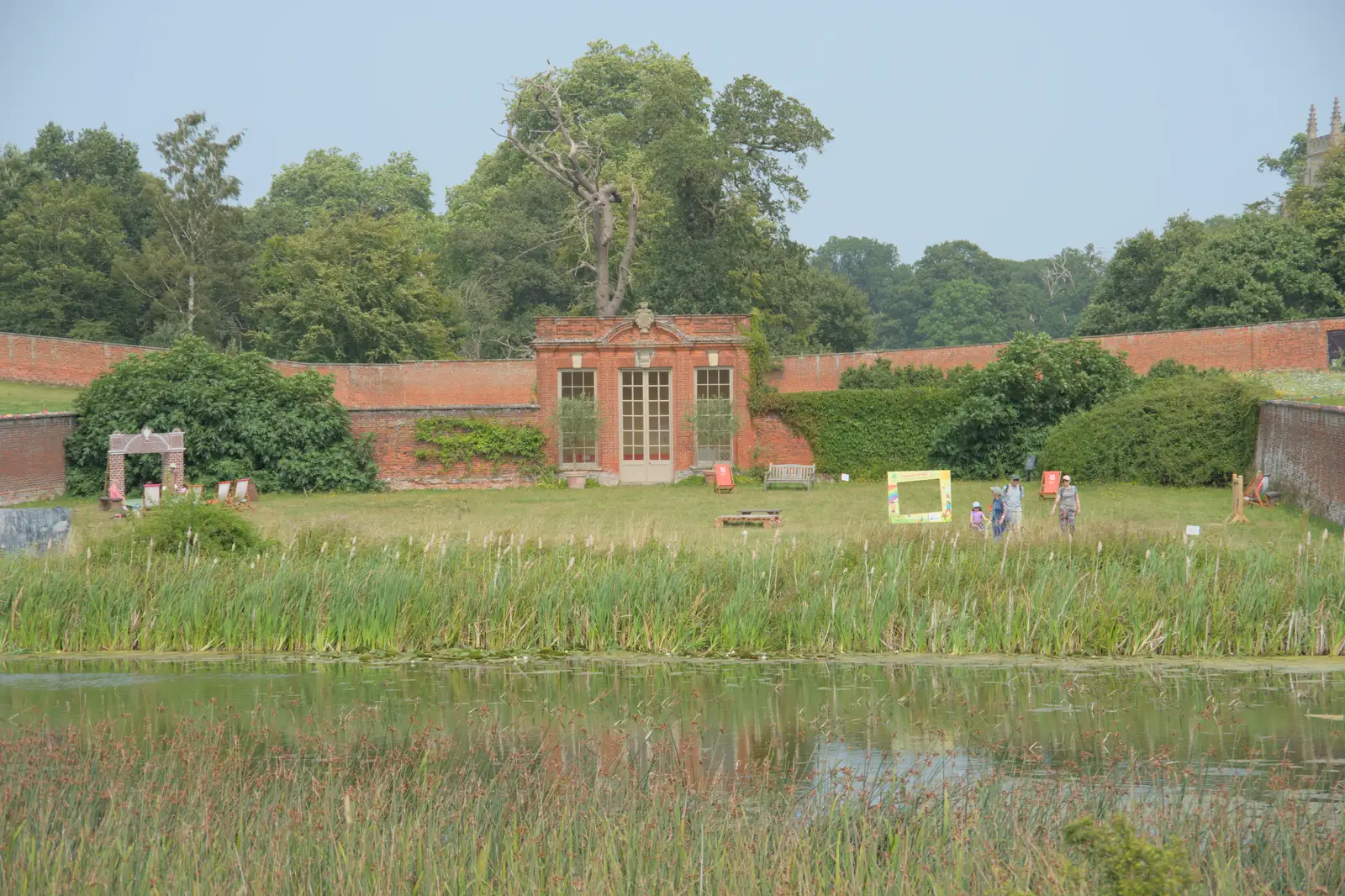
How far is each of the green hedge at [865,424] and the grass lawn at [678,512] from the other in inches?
43.5

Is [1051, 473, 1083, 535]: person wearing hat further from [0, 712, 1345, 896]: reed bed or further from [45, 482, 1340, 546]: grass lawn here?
[0, 712, 1345, 896]: reed bed

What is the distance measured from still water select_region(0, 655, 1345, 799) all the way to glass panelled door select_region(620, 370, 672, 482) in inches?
705

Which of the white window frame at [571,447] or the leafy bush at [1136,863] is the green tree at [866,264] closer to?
the white window frame at [571,447]

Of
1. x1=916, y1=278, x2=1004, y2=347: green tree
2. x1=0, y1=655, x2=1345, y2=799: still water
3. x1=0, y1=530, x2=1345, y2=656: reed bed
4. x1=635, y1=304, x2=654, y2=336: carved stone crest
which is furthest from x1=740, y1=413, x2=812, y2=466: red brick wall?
x1=916, y1=278, x2=1004, y2=347: green tree

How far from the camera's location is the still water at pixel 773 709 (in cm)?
734

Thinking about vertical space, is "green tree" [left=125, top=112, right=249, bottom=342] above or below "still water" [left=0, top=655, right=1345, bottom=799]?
above

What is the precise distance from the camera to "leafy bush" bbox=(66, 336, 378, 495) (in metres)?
25.6

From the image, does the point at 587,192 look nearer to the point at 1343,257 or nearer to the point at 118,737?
the point at 1343,257

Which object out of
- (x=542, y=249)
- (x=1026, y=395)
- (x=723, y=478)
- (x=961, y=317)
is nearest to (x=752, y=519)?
(x=723, y=478)

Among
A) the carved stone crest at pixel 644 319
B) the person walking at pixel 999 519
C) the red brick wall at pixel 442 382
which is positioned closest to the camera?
the person walking at pixel 999 519

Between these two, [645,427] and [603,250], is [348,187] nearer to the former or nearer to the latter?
[603,250]

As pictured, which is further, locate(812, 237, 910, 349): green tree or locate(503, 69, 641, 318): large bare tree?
locate(812, 237, 910, 349): green tree

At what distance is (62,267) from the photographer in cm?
4156

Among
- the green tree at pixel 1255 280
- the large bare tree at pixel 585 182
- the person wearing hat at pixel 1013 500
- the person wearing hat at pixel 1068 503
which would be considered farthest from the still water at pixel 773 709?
the green tree at pixel 1255 280
